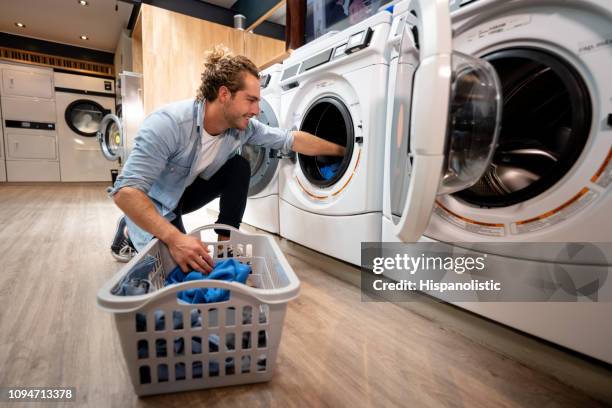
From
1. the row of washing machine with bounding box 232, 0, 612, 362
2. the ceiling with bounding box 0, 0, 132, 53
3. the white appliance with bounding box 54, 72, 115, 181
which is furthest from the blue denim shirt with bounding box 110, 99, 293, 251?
the white appliance with bounding box 54, 72, 115, 181

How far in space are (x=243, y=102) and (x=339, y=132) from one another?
0.43 m

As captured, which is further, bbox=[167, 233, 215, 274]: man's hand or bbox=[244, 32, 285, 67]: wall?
bbox=[244, 32, 285, 67]: wall

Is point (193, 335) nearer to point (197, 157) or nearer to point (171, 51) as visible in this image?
point (197, 157)

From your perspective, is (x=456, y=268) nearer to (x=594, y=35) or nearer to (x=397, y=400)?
(x=397, y=400)

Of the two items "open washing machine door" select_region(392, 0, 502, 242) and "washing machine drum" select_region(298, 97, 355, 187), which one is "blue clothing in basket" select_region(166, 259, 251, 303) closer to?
"open washing machine door" select_region(392, 0, 502, 242)

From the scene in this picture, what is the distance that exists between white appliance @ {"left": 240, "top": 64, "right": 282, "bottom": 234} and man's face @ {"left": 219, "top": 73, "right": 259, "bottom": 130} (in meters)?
0.40

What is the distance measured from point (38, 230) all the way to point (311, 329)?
1739 mm

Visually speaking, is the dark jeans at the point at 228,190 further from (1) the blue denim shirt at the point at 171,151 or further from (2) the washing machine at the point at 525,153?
(2) the washing machine at the point at 525,153

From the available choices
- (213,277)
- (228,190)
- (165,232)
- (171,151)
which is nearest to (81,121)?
(228,190)

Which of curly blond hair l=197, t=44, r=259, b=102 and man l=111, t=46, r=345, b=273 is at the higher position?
curly blond hair l=197, t=44, r=259, b=102

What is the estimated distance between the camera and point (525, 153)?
2.26 ft

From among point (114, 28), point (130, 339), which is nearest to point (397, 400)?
point (130, 339)

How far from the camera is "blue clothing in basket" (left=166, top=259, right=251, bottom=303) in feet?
2.10

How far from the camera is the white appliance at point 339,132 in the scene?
0.93m
